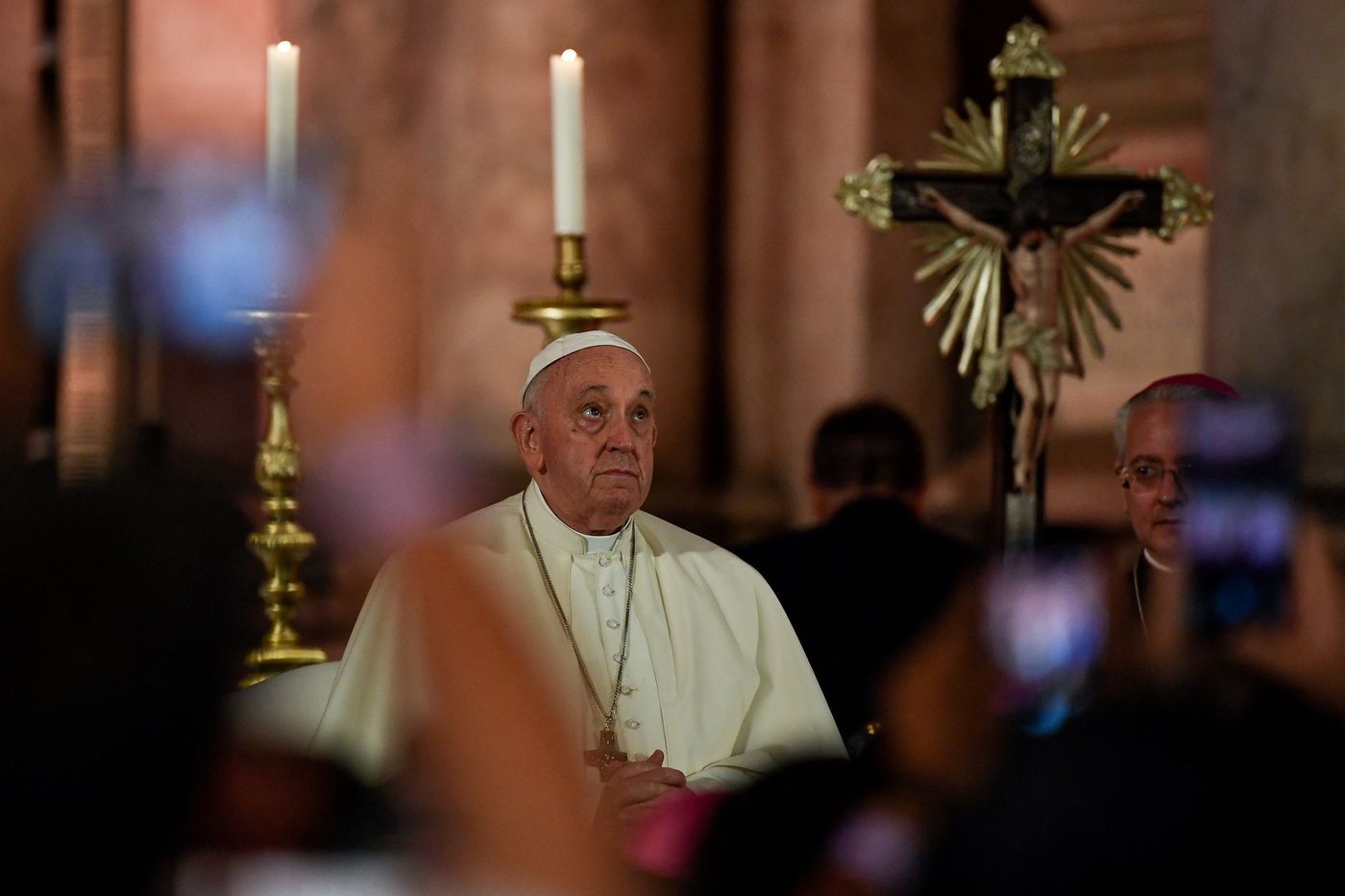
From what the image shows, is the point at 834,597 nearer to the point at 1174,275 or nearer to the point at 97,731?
the point at 97,731

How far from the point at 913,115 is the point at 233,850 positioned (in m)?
5.68

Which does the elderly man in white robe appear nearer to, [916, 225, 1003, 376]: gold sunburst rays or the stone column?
[916, 225, 1003, 376]: gold sunburst rays

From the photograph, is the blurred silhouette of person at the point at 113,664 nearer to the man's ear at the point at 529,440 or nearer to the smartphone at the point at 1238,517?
the smartphone at the point at 1238,517

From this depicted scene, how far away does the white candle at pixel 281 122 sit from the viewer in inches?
142

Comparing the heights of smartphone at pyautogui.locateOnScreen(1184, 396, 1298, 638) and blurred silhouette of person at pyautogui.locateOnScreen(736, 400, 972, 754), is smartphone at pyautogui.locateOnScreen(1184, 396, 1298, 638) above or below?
above

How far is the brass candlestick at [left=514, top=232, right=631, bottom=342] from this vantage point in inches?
137

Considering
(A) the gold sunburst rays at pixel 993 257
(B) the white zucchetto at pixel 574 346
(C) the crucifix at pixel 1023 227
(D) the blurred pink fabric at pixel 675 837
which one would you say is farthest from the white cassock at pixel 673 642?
(D) the blurred pink fabric at pixel 675 837

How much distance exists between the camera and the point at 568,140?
3.49 meters

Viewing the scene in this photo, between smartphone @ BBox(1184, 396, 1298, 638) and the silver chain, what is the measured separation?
190cm

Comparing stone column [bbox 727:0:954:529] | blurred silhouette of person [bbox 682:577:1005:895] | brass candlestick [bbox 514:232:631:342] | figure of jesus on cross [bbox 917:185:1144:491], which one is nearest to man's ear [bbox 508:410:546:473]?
brass candlestick [bbox 514:232:631:342]

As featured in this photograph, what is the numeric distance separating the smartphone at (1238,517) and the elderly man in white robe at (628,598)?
1.74 metres

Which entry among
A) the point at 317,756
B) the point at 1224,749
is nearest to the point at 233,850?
the point at 317,756

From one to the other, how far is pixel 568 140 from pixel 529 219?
260cm

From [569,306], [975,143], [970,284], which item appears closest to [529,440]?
[569,306]
